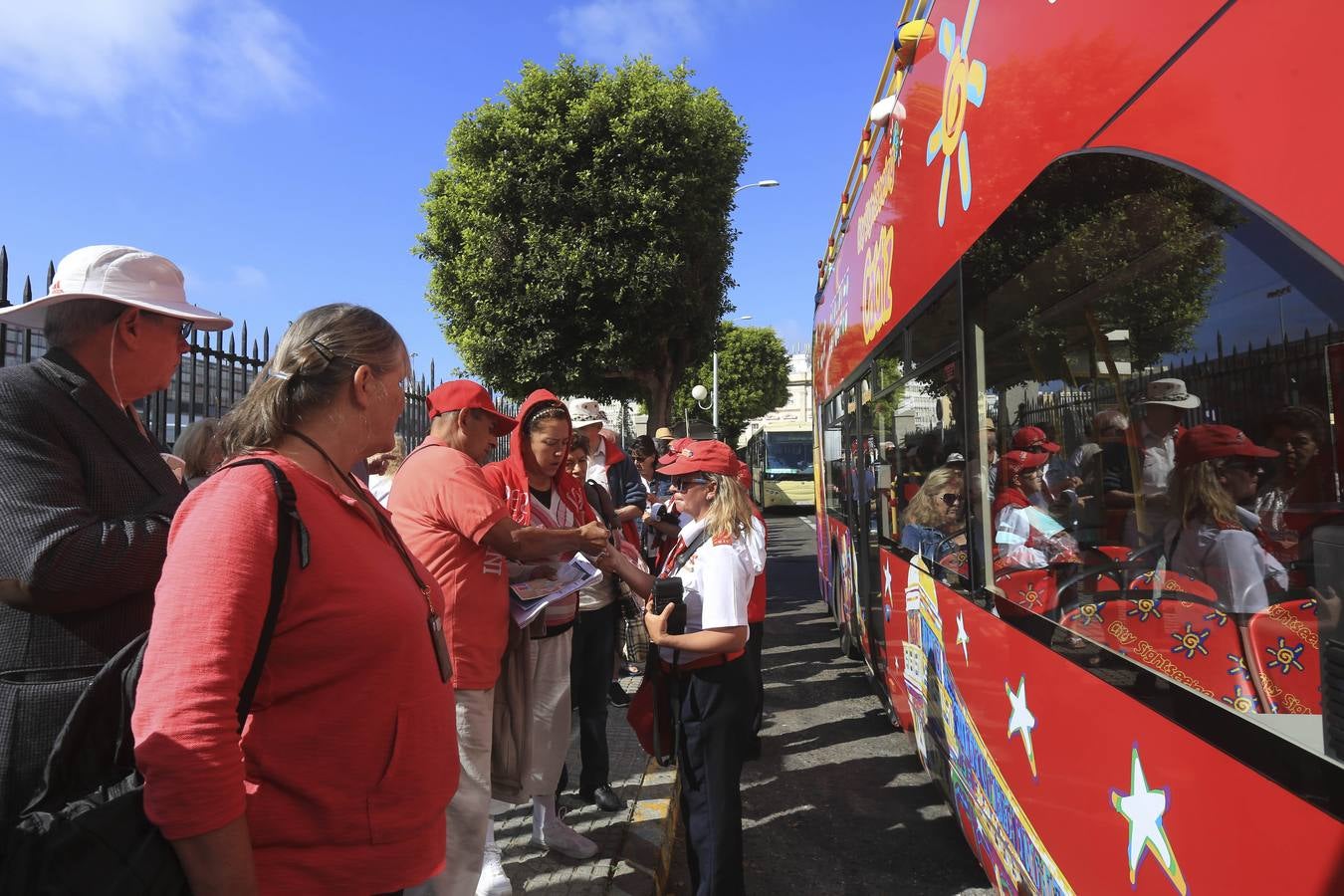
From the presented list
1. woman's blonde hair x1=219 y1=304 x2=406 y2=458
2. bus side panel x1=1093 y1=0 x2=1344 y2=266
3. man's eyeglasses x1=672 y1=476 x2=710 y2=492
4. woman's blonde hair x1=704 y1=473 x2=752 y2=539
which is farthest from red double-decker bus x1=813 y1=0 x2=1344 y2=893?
woman's blonde hair x1=219 y1=304 x2=406 y2=458

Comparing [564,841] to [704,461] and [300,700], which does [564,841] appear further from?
[300,700]

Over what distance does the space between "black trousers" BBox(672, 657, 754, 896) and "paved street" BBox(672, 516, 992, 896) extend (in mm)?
834

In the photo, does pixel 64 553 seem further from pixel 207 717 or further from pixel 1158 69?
pixel 1158 69

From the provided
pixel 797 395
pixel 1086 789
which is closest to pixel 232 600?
pixel 1086 789

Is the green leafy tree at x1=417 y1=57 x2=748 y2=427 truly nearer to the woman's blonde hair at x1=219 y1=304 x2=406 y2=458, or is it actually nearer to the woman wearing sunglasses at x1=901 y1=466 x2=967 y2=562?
the woman wearing sunglasses at x1=901 y1=466 x2=967 y2=562

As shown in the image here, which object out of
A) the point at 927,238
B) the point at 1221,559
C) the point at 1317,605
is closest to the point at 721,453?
the point at 927,238

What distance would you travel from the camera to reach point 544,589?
3.31m

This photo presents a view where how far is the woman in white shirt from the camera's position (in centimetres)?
286

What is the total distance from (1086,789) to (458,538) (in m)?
1.96

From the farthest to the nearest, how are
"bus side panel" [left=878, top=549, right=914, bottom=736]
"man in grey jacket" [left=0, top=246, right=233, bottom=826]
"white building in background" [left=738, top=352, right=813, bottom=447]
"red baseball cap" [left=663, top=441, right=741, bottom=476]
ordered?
1. "white building in background" [left=738, top=352, right=813, bottom=447]
2. "bus side panel" [left=878, top=549, right=914, bottom=736]
3. "red baseball cap" [left=663, top=441, right=741, bottom=476]
4. "man in grey jacket" [left=0, top=246, right=233, bottom=826]

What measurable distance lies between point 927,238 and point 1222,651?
2.25m

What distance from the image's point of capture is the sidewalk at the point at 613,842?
336cm

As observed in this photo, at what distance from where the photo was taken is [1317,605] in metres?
1.35

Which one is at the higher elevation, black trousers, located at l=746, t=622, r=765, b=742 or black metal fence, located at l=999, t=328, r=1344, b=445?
black metal fence, located at l=999, t=328, r=1344, b=445
